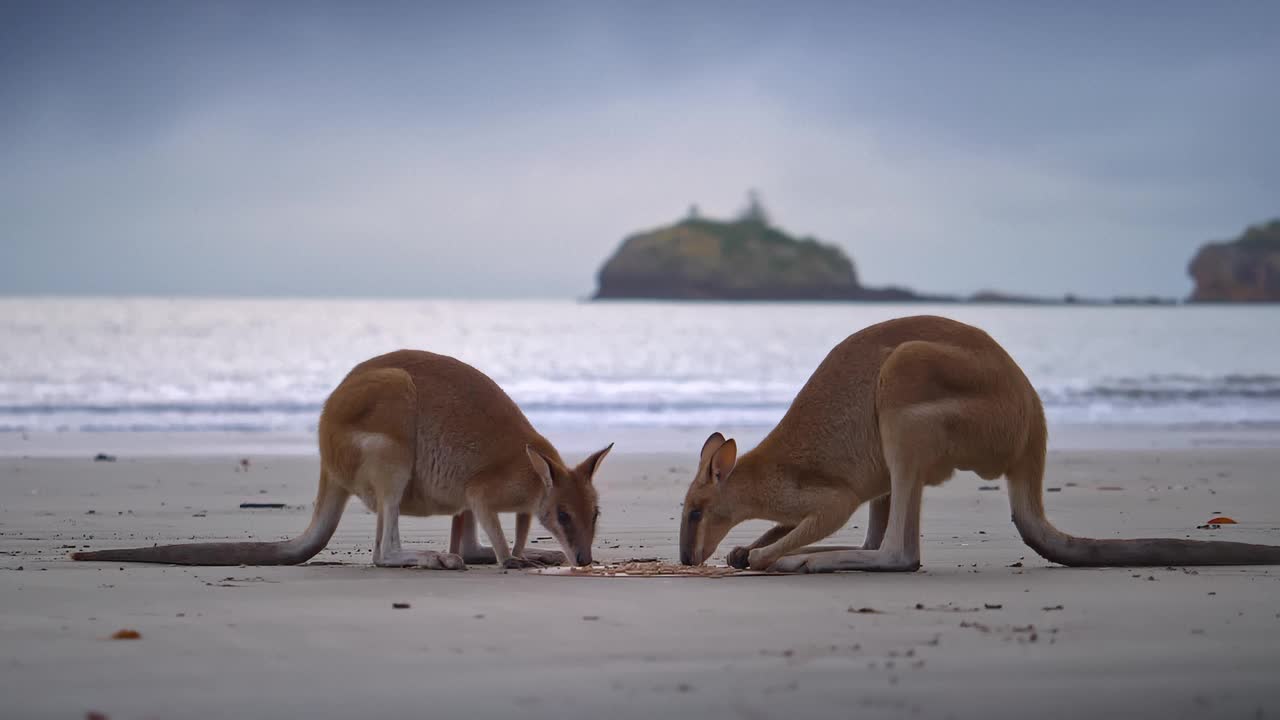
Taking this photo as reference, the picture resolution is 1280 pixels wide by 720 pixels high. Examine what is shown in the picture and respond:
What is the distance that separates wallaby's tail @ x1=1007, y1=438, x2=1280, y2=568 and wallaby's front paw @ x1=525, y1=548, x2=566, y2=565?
2035mm

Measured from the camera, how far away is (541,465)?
564 cm

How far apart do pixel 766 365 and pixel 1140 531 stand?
1097 inches

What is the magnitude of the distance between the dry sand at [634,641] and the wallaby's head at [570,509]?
0.34m

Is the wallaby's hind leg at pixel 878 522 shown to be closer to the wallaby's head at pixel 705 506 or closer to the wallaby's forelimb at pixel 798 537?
the wallaby's forelimb at pixel 798 537

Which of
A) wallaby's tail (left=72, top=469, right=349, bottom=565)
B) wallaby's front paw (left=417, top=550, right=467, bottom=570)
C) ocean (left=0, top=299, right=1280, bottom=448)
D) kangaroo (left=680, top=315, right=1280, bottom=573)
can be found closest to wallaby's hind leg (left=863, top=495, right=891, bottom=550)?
kangaroo (left=680, top=315, right=1280, bottom=573)

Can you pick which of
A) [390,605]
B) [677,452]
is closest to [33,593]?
[390,605]

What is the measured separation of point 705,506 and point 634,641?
1783 mm

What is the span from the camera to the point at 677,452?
44.5 ft

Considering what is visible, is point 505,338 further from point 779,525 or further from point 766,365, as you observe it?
point 779,525

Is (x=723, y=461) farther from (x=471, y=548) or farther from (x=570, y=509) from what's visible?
(x=471, y=548)

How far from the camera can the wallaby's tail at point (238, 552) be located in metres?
5.70

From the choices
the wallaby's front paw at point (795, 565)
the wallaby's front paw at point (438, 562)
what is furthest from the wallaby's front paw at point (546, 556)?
the wallaby's front paw at point (795, 565)

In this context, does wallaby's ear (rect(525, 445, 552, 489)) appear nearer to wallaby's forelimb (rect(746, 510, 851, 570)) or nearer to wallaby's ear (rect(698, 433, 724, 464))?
wallaby's ear (rect(698, 433, 724, 464))

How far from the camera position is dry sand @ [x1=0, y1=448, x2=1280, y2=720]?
10.8ft
